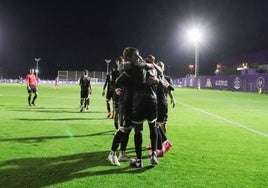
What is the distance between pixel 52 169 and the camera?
23.9 ft

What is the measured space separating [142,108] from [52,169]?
209 cm

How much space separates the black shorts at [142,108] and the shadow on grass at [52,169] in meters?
0.97

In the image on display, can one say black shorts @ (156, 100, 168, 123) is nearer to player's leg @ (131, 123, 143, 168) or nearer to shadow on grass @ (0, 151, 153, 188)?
player's leg @ (131, 123, 143, 168)

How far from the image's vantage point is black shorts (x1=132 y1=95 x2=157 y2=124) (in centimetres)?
778

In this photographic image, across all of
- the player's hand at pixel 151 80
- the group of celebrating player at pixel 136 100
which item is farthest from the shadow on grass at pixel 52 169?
the player's hand at pixel 151 80

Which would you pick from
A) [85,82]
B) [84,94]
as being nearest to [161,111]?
[84,94]

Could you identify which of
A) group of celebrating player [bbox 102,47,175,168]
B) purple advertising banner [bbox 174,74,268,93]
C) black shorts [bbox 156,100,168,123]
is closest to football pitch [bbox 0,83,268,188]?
group of celebrating player [bbox 102,47,175,168]

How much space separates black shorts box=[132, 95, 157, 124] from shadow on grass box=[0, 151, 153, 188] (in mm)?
974

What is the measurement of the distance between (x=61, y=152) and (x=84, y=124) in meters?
5.63

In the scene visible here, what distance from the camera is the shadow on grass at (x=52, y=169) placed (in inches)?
255

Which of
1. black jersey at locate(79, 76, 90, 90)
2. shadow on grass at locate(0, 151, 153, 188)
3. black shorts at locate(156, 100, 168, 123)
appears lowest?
shadow on grass at locate(0, 151, 153, 188)

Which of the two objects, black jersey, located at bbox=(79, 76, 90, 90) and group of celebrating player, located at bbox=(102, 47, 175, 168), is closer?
group of celebrating player, located at bbox=(102, 47, 175, 168)

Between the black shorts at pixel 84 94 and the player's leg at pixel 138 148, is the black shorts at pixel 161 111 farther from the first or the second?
the black shorts at pixel 84 94

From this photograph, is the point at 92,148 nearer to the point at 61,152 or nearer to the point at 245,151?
the point at 61,152
